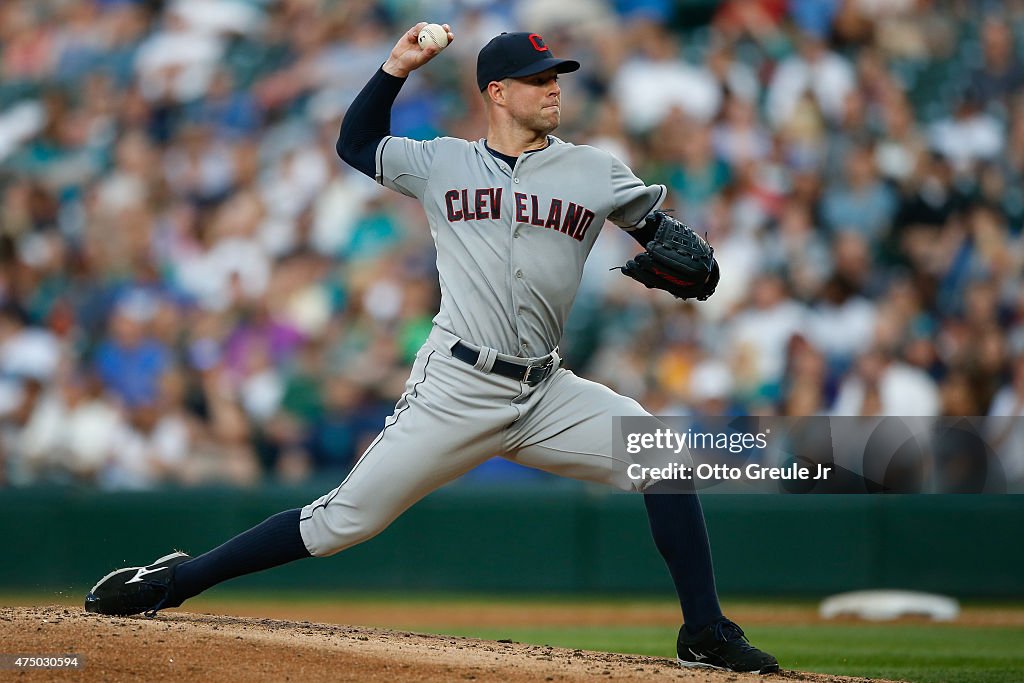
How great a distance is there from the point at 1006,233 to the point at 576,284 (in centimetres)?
483

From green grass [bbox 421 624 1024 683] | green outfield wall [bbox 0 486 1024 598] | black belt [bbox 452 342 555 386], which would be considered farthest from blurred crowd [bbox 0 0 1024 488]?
black belt [bbox 452 342 555 386]

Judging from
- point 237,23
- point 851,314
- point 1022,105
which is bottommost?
point 851,314

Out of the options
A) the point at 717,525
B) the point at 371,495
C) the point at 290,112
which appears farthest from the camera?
the point at 290,112

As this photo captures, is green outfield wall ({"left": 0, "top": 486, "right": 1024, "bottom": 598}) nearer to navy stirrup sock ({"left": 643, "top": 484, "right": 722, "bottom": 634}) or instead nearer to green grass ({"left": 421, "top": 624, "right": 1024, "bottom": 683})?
green grass ({"left": 421, "top": 624, "right": 1024, "bottom": 683})

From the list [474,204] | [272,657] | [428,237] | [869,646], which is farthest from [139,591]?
[428,237]

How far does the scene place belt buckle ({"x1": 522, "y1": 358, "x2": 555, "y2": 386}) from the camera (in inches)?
153

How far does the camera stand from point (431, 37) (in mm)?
3904

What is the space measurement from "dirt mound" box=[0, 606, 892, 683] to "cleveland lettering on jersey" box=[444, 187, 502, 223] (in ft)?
4.13

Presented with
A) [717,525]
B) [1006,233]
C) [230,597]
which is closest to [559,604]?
[717,525]

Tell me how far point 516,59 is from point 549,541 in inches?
165

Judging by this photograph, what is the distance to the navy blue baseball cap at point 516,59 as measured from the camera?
3941mm

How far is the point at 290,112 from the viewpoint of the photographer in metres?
9.56

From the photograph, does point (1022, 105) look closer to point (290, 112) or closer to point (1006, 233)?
point (1006, 233)

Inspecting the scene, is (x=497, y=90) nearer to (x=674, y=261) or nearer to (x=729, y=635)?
(x=674, y=261)
